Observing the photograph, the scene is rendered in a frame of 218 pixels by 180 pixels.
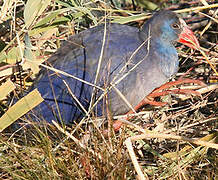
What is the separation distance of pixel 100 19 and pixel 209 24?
78cm

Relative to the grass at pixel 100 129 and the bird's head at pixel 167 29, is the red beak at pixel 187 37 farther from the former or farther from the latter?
the grass at pixel 100 129

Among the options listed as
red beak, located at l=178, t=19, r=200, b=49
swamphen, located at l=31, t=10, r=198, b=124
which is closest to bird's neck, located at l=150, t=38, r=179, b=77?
swamphen, located at l=31, t=10, r=198, b=124

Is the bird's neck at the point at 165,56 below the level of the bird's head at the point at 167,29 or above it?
below

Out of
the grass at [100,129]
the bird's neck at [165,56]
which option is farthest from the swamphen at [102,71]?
the grass at [100,129]

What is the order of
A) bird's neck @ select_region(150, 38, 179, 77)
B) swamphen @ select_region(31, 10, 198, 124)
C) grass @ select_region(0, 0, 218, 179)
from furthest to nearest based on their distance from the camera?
1. bird's neck @ select_region(150, 38, 179, 77)
2. swamphen @ select_region(31, 10, 198, 124)
3. grass @ select_region(0, 0, 218, 179)

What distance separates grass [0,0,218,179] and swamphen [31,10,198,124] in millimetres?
132

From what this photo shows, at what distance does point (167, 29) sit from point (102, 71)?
60cm

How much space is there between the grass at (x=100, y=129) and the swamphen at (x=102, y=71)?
5.2 inches

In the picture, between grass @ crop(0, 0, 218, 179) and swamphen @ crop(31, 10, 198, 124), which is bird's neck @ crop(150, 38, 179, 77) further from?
grass @ crop(0, 0, 218, 179)

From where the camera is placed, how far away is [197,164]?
250 centimetres

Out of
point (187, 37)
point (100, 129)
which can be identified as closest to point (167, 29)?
point (187, 37)

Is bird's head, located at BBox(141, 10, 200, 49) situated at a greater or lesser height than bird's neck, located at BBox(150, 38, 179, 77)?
greater

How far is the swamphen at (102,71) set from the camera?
108 inches

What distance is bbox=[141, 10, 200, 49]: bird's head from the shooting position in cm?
301
